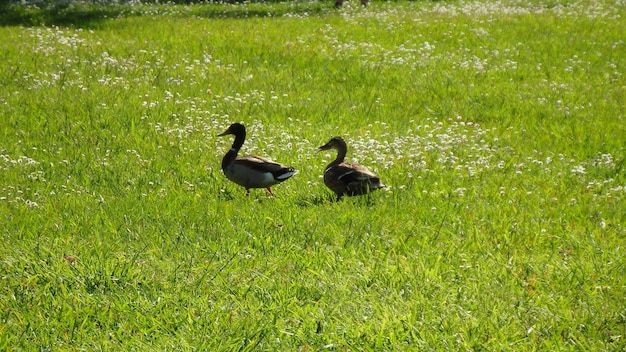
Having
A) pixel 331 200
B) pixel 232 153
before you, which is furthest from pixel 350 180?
pixel 232 153

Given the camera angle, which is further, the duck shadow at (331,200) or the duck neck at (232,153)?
the duck neck at (232,153)

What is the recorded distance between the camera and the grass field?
6.71 metres

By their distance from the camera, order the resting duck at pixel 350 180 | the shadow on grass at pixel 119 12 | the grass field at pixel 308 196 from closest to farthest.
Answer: the grass field at pixel 308 196 < the resting duck at pixel 350 180 < the shadow on grass at pixel 119 12

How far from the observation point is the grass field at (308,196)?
6.71 m

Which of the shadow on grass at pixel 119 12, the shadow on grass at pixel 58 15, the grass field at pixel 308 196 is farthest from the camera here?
the shadow on grass at pixel 119 12

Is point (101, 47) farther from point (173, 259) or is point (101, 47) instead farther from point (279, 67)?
point (173, 259)

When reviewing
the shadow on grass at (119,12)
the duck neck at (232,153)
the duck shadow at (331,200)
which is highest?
the duck neck at (232,153)

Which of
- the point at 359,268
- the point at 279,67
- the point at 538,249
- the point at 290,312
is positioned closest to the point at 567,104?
the point at 279,67

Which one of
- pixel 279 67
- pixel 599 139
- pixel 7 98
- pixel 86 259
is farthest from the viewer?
pixel 279 67

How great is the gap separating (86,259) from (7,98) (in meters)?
6.94

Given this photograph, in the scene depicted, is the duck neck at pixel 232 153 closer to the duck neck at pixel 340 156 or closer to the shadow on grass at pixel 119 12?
the duck neck at pixel 340 156

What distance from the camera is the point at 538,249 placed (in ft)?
27.1

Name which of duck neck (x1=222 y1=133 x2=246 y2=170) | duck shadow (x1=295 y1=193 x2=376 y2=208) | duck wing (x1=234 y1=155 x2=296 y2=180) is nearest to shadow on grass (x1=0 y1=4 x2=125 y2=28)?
duck neck (x1=222 y1=133 x2=246 y2=170)

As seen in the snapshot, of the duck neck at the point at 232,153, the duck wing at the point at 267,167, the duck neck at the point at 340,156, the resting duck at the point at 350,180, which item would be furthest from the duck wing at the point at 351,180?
the duck neck at the point at 232,153
